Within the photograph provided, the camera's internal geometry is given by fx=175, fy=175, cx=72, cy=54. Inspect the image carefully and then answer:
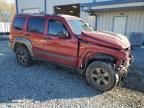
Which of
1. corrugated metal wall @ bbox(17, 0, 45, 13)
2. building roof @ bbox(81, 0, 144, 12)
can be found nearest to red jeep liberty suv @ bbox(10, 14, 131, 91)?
building roof @ bbox(81, 0, 144, 12)

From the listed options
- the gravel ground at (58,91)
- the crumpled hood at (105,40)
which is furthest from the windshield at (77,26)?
the gravel ground at (58,91)

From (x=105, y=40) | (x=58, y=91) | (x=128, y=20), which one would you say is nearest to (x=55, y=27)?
(x=105, y=40)

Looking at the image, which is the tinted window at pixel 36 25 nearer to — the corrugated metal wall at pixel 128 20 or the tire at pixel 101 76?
the tire at pixel 101 76

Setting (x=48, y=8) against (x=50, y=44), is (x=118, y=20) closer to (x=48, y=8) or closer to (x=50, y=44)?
(x=48, y=8)

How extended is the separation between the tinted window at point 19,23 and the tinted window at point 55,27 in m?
1.51

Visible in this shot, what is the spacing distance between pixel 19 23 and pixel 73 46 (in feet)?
9.73

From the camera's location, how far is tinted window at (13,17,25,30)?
7195 mm

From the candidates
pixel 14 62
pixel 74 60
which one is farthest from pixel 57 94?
pixel 14 62

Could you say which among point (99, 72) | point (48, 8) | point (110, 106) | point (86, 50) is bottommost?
point (110, 106)

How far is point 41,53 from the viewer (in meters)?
6.69

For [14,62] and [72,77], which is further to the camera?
[14,62]

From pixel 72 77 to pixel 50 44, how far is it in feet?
4.66

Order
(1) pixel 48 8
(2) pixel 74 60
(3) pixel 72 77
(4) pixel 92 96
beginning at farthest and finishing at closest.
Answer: (1) pixel 48 8, (3) pixel 72 77, (2) pixel 74 60, (4) pixel 92 96

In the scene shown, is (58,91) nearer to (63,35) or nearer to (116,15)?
(63,35)
